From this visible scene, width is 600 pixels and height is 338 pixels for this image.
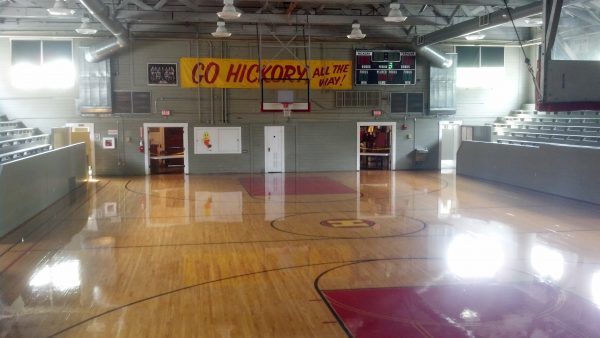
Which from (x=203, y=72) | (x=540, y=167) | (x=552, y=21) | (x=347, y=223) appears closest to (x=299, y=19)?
(x=203, y=72)

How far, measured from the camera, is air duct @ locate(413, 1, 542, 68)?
531 inches

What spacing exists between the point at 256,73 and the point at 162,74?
10.3 feet

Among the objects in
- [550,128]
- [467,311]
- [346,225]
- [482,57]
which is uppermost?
[482,57]

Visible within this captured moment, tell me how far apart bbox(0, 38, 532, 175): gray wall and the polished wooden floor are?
5.51m

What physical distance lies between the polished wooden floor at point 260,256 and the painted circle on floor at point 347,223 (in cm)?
4

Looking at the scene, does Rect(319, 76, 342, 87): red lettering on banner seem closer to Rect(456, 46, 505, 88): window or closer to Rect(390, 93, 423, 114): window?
Rect(390, 93, 423, 114): window

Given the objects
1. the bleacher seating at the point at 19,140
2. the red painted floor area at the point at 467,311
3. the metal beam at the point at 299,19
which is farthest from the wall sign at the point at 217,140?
the red painted floor area at the point at 467,311

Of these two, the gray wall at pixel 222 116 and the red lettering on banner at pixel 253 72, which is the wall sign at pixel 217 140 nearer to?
the gray wall at pixel 222 116

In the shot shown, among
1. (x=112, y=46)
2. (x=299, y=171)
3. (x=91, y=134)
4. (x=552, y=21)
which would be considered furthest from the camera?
(x=299, y=171)

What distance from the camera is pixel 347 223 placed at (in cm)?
1091

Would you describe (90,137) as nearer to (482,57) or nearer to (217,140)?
(217,140)

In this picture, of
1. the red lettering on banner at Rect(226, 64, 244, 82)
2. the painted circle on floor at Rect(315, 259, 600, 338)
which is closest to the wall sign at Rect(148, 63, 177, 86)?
the red lettering on banner at Rect(226, 64, 244, 82)

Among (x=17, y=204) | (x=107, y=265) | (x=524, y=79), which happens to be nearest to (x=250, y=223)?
(x=107, y=265)

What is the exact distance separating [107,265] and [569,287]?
5.88m
